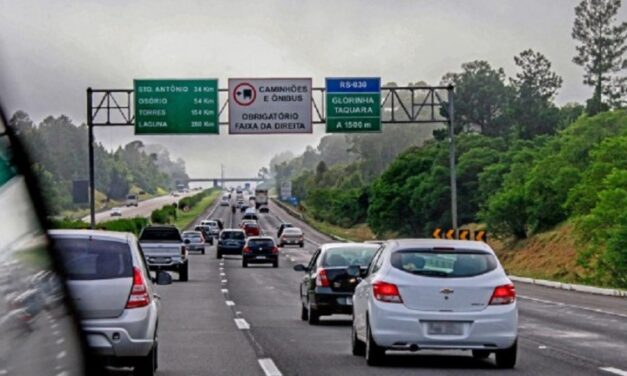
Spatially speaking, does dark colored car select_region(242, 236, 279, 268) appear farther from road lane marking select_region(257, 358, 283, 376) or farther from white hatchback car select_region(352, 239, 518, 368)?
white hatchback car select_region(352, 239, 518, 368)

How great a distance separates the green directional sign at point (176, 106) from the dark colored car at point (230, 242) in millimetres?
21317

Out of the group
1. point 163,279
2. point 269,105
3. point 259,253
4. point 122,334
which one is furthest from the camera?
point 259,253

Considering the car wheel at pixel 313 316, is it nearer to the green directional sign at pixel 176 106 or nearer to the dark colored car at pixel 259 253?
the green directional sign at pixel 176 106

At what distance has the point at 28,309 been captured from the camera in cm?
791

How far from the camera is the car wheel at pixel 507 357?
54.5 ft

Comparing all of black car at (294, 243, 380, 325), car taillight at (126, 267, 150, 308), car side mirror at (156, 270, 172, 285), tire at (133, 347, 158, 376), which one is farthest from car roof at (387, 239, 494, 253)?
black car at (294, 243, 380, 325)

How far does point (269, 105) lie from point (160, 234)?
775 centimetres

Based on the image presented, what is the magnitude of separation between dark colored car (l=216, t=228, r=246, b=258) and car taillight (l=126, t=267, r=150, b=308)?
198 ft

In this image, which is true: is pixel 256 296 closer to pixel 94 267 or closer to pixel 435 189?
pixel 94 267

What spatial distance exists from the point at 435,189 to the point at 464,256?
253 feet

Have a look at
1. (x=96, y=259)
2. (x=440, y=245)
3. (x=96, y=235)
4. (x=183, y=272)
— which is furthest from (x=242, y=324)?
(x=183, y=272)

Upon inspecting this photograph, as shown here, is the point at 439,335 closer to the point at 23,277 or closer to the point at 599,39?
the point at 23,277

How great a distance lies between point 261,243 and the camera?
63281 mm

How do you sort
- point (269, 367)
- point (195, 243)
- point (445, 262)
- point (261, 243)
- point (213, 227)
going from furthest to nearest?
point (213, 227) < point (195, 243) < point (261, 243) < point (269, 367) < point (445, 262)
